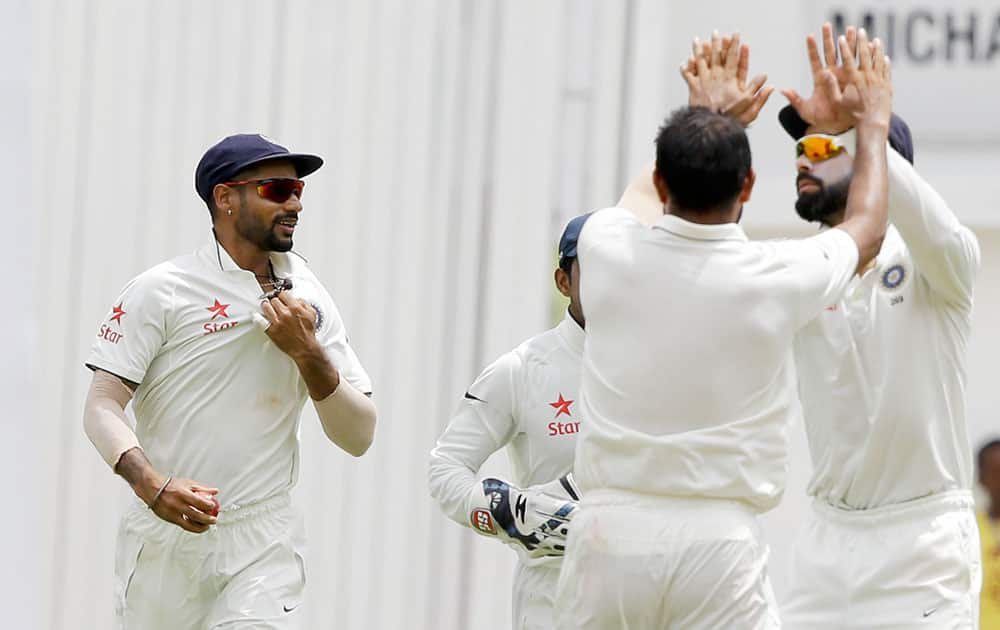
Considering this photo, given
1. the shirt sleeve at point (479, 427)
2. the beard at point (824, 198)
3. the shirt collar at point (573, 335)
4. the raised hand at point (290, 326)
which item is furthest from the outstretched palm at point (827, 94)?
the raised hand at point (290, 326)

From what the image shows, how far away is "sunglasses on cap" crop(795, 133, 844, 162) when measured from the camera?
156 inches

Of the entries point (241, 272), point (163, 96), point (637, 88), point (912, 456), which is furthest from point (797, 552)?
point (163, 96)

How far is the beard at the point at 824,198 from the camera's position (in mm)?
4109

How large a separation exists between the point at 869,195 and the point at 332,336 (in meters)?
1.78

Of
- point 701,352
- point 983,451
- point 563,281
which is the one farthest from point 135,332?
point 983,451

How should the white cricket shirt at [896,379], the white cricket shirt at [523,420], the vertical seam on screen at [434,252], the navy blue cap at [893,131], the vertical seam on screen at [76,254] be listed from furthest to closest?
the vertical seam on screen at [434,252] < the vertical seam on screen at [76,254] < the white cricket shirt at [523,420] < the navy blue cap at [893,131] < the white cricket shirt at [896,379]

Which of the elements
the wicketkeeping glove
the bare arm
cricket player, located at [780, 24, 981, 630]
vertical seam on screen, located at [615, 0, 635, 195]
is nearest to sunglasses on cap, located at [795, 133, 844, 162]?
cricket player, located at [780, 24, 981, 630]

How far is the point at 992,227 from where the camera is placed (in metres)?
7.64

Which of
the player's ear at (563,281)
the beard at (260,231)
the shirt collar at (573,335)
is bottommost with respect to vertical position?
the shirt collar at (573,335)

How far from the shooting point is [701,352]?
11.3ft

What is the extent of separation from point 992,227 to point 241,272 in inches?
160

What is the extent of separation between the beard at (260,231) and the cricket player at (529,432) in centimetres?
69

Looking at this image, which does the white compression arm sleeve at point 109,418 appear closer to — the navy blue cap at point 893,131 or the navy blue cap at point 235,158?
the navy blue cap at point 235,158

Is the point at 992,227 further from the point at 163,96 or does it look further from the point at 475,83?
the point at 163,96
